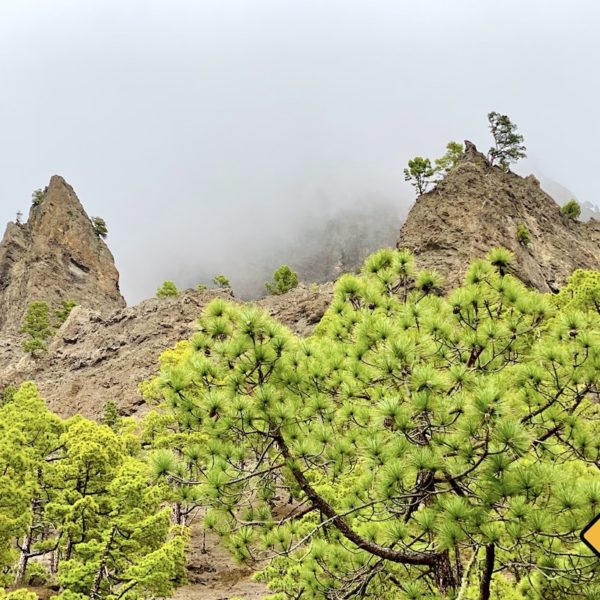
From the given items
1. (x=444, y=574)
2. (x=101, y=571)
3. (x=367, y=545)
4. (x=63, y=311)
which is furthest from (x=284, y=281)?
(x=367, y=545)

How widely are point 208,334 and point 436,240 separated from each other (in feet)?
131

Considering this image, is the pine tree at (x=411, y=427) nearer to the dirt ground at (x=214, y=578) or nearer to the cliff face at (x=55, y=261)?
the dirt ground at (x=214, y=578)

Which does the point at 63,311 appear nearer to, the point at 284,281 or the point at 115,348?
the point at 115,348

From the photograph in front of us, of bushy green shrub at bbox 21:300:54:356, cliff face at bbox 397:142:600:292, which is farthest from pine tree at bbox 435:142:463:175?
bushy green shrub at bbox 21:300:54:356

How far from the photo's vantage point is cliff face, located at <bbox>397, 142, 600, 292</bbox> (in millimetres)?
42062

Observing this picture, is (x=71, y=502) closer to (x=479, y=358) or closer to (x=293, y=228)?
(x=479, y=358)

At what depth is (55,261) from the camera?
71125 millimetres

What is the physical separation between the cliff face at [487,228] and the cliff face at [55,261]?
4359cm

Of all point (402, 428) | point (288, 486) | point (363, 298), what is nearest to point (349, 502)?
point (288, 486)

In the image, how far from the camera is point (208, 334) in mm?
5113

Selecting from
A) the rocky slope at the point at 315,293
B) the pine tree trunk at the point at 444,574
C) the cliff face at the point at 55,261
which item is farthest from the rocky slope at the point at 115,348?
the pine tree trunk at the point at 444,574

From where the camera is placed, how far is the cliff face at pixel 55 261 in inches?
2667

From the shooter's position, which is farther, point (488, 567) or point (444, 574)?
point (444, 574)

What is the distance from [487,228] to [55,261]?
53.6 metres
